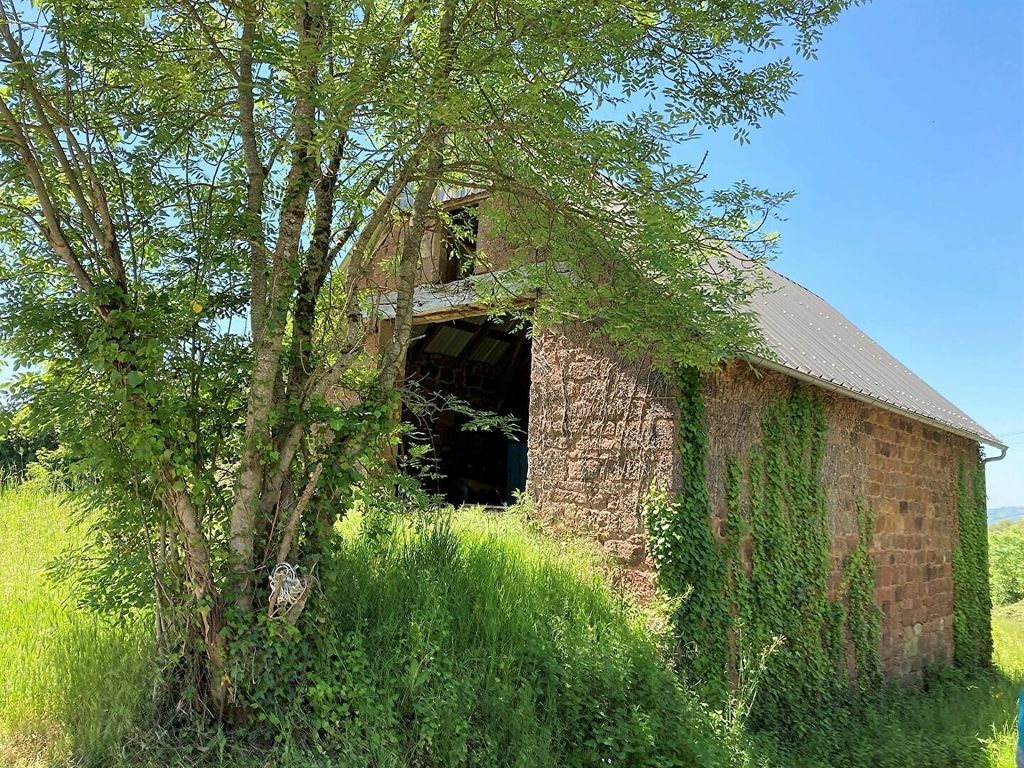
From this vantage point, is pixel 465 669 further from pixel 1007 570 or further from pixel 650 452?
pixel 1007 570

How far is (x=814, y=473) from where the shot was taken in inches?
321

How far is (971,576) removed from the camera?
38.3 ft

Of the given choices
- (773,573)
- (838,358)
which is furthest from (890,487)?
(773,573)

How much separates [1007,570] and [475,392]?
20.0 meters

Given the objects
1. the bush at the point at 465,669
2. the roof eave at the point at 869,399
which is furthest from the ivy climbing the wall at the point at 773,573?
the bush at the point at 465,669

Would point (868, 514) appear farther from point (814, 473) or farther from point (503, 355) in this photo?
point (503, 355)

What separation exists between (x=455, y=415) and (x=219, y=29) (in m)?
9.85

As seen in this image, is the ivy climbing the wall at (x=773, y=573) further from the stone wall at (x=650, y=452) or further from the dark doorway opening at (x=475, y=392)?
the dark doorway opening at (x=475, y=392)

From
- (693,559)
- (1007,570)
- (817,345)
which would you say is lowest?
(1007,570)

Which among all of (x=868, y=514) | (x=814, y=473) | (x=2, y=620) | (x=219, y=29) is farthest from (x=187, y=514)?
(x=868, y=514)

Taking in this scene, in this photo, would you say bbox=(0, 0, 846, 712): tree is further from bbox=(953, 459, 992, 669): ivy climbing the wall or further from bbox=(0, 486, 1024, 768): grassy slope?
bbox=(953, 459, 992, 669): ivy climbing the wall

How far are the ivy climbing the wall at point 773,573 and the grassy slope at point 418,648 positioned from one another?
0.59 meters

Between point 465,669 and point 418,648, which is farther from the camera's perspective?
point 465,669

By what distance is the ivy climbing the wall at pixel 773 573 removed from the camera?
6.52m
